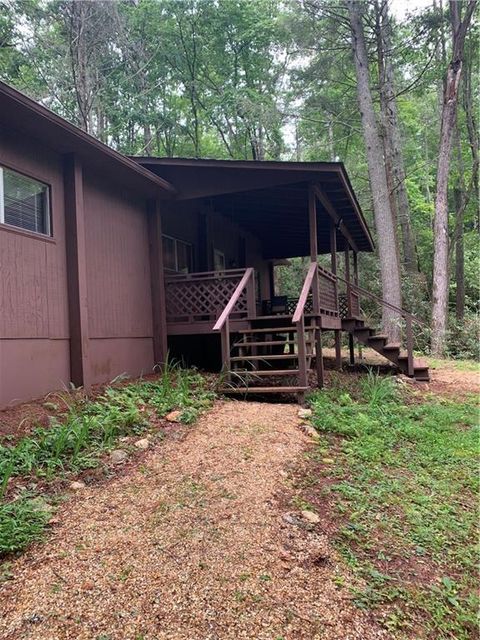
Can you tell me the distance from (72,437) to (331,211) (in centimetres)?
690

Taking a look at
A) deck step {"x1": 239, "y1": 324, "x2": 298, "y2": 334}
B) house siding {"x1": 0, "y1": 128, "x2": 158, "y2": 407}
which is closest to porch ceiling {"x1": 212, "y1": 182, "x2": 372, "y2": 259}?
house siding {"x1": 0, "y1": 128, "x2": 158, "y2": 407}

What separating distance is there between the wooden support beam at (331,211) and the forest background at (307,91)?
213cm

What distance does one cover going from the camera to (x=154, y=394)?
19.4 feet

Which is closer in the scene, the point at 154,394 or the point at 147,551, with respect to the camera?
the point at 147,551

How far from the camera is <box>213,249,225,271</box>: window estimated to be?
1092 cm

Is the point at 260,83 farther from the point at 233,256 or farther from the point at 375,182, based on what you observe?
the point at 233,256

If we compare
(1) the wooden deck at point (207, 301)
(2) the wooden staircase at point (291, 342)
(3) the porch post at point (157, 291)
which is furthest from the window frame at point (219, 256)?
(3) the porch post at point (157, 291)

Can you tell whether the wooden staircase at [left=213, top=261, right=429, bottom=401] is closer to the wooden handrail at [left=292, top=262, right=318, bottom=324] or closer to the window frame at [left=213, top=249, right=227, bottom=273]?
the wooden handrail at [left=292, top=262, right=318, bottom=324]

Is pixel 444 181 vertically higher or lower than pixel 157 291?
higher

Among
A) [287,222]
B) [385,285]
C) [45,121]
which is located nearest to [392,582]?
[45,121]

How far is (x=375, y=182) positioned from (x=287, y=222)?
4.00 metres

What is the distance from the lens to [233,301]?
692cm

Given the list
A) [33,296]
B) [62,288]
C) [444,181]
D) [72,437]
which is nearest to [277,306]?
[444,181]

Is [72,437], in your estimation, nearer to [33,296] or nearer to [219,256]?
[33,296]
